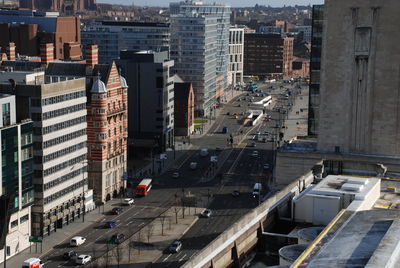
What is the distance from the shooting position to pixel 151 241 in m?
105

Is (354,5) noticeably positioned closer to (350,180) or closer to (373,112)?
(373,112)

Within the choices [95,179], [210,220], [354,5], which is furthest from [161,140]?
[354,5]

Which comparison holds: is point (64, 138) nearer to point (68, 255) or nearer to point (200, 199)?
point (68, 255)

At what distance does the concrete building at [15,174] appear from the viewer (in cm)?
9606

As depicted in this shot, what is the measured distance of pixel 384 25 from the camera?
86.9 m

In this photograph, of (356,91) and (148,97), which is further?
(148,97)

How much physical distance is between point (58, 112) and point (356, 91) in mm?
43495

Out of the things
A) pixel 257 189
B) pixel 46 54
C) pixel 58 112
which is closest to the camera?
pixel 58 112

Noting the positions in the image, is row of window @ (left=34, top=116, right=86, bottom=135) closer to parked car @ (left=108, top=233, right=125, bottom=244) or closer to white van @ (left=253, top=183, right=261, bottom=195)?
parked car @ (left=108, top=233, right=125, bottom=244)

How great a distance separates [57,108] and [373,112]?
45.2m

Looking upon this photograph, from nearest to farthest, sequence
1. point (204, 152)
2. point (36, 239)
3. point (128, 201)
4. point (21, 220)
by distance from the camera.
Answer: point (36, 239), point (21, 220), point (128, 201), point (204, 152)

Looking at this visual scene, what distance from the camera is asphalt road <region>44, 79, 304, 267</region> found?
4038 inches

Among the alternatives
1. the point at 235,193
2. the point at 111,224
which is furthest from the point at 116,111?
the point at 111,224

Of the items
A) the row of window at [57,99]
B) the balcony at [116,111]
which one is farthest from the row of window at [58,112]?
the balcony at [116,111]
